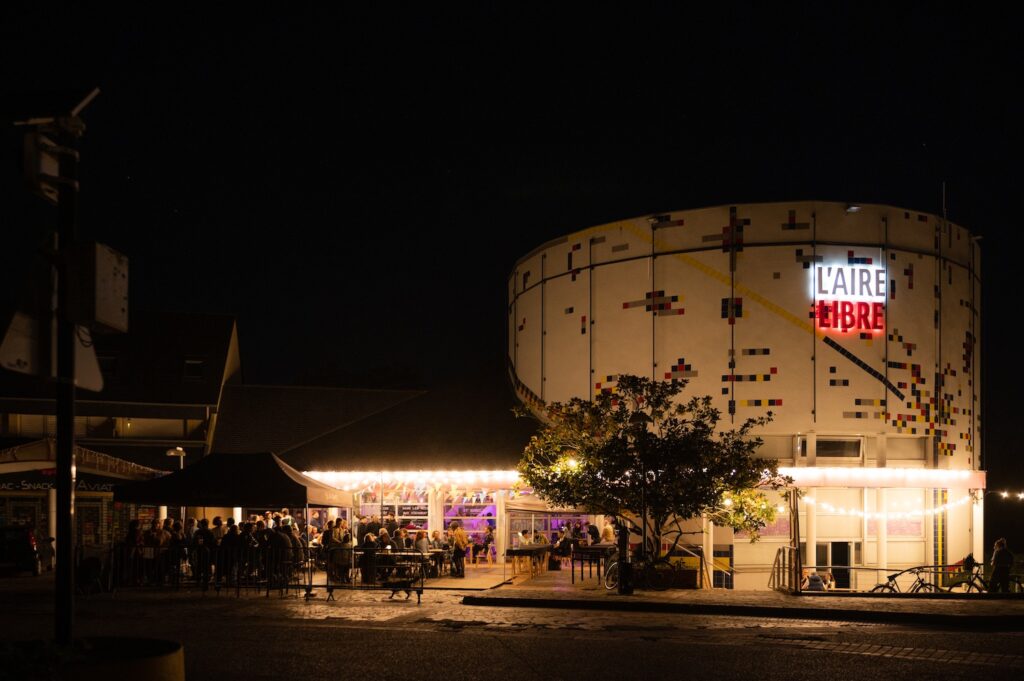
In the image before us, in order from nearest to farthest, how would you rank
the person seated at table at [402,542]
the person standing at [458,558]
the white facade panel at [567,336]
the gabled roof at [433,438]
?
the person seated at table at [402,542]
the person standing at [458,558]
the gabled roof at [433,438]
the white facade panel at [567,336]

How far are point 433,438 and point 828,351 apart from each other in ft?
35.4

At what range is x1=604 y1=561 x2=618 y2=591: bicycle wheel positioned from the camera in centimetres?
2227

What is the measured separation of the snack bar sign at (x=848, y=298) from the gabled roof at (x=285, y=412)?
14.1 metres

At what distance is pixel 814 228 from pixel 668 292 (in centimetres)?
396

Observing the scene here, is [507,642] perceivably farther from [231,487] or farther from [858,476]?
[858,476]

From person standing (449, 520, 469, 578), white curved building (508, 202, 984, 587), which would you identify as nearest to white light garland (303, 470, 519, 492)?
person standing (449, 520, 469, 578)

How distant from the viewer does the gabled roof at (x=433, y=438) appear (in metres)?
29.5

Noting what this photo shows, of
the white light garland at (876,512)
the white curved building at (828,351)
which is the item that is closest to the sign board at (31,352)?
the white curved building at (828,351)

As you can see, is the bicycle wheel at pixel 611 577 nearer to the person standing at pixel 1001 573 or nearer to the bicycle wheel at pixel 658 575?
the bicycle wheel at pixel 658 575

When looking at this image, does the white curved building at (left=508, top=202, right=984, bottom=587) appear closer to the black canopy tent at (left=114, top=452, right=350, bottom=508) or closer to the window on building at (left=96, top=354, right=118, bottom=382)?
the black canopy tent at (left=114, top=452, right=350, bottom=508)

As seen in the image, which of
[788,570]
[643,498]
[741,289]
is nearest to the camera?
[788,570]

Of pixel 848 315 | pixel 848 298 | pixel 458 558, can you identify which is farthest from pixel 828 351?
pixel 458 558

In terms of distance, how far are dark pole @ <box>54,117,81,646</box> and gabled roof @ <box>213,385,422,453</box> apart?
97.1ft

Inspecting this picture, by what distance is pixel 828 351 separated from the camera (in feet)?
91.2
